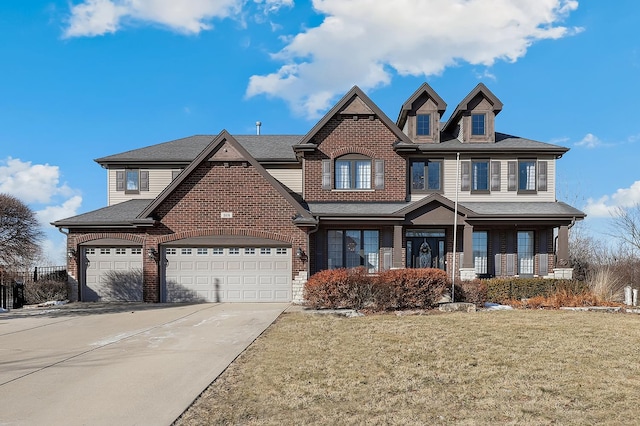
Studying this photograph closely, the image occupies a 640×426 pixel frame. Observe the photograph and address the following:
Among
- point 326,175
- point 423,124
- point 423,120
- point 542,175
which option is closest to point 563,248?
point 542,175

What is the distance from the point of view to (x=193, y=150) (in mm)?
23328

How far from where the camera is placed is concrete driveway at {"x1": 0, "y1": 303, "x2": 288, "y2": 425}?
6.00 m

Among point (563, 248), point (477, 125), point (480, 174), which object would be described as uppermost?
point (477, 125)

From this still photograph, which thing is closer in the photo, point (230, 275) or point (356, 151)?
point (230, 275)

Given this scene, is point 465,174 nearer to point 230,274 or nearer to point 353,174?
point 353,174

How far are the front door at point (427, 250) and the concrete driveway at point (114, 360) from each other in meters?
7.91

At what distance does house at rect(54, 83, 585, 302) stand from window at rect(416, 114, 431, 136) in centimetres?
5

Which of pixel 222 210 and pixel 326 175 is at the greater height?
pixel 326 175

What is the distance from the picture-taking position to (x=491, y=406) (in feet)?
20.0

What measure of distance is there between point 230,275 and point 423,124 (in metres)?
11.4

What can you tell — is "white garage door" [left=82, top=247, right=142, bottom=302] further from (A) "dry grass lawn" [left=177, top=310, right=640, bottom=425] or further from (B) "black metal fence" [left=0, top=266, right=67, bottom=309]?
(A) "dry grass lawn" [left=177, top=310, right=640, bottom=425]

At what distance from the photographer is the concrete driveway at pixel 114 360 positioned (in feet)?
19.7

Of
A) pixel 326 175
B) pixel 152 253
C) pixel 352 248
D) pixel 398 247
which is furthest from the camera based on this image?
pixel 326 175

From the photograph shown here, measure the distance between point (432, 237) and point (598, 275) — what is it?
6.54 metres
